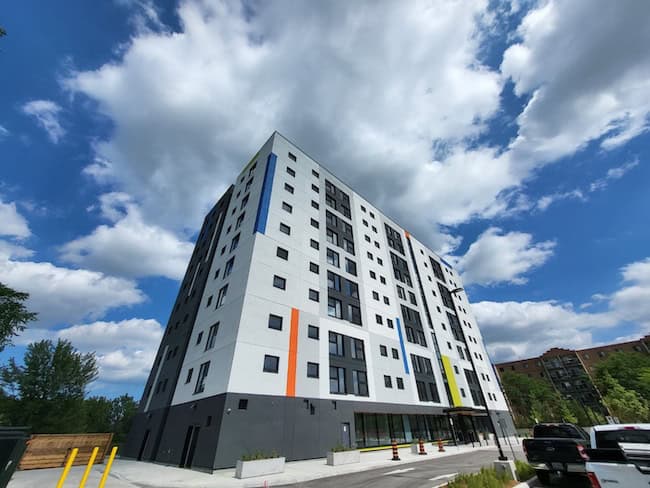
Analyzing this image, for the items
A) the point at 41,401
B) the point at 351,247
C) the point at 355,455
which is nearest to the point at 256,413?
the point at 355,455

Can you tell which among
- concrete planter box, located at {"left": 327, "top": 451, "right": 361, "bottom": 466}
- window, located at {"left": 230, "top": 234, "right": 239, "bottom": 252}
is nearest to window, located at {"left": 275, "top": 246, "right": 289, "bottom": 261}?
window, located at {"left": 230, "top": 234, "right": 239, "bottom": 252}

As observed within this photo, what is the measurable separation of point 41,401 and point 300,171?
42.6m

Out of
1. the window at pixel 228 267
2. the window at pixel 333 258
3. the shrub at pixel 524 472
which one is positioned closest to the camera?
the shrub at pixel 524 472

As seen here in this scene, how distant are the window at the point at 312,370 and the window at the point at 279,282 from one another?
22.0ft

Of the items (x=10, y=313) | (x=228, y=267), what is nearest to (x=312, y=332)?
(x=228, y=267)

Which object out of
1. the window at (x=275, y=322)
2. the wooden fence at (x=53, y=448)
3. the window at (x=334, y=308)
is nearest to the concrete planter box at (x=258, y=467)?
the window at (x=275, y=322)

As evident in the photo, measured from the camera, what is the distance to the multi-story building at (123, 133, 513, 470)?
19297 mm

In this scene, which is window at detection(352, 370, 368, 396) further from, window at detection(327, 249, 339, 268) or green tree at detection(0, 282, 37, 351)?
green tree at detection(0, 282, 37, 351)

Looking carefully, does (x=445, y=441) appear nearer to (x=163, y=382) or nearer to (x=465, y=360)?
(x=465, y=360)

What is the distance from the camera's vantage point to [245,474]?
1338cm

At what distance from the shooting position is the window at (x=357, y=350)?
2722 centimetres

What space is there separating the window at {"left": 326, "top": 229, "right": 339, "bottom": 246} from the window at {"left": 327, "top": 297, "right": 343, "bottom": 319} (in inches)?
284

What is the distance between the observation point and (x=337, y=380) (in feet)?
79.4

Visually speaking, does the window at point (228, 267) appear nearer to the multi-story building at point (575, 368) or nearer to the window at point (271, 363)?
the window at point (271, 363)
